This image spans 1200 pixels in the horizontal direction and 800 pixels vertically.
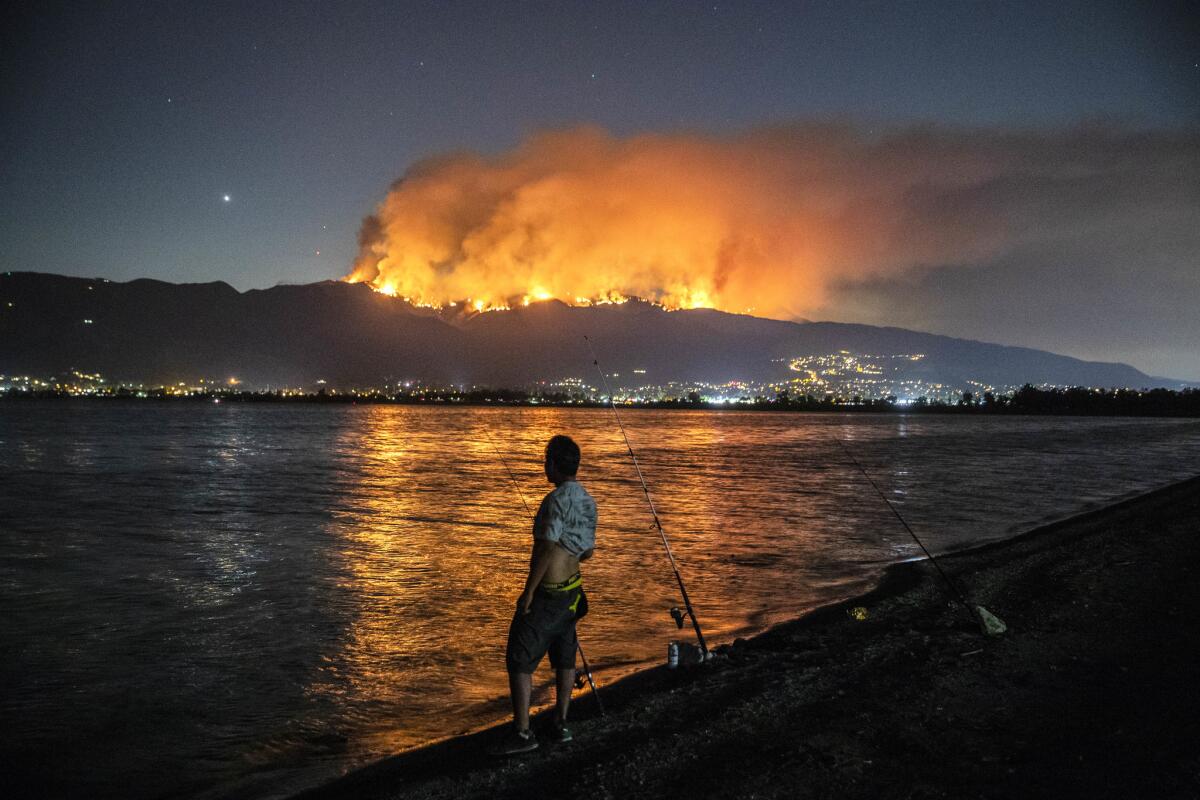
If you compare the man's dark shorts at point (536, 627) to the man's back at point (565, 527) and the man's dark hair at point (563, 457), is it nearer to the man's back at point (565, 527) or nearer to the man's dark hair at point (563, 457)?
the man's back at point (565, 527)

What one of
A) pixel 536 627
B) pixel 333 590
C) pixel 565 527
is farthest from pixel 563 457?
pixel 333 590

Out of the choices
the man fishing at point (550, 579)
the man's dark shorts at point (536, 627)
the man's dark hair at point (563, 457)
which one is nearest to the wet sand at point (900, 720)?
the man fishing at point (550, 579)

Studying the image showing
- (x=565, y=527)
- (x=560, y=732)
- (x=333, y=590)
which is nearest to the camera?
(x=565, y=527)

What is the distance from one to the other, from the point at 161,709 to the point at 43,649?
2889 mm

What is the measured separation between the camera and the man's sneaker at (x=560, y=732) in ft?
18.9

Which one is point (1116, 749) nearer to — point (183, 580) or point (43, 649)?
point (43, 649)

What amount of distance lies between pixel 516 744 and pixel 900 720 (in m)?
2.67

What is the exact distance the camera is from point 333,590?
12.2 m

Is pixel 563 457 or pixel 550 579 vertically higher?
pixel 563 457

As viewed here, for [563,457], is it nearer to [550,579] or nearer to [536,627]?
[550,579]

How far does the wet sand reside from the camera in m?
4.75

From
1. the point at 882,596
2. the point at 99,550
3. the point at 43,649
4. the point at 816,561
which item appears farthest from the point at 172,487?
the point at 882,596

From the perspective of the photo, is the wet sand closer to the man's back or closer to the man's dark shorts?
the man's dark shorts

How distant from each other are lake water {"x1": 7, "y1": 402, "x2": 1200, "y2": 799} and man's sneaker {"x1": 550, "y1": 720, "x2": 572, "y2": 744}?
4.64 ft
